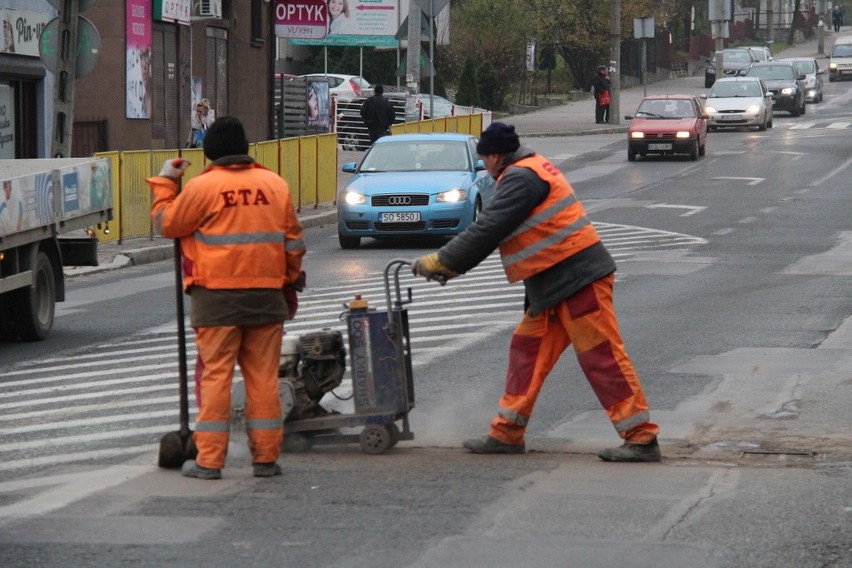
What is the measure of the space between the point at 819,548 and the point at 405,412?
2.52m

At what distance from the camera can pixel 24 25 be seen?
2522 cm

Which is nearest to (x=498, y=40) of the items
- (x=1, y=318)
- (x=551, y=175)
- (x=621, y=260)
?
(x=621, y=260)

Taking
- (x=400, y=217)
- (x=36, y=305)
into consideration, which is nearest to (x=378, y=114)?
(x=400, y=217)

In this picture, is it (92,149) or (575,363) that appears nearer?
(575,363)

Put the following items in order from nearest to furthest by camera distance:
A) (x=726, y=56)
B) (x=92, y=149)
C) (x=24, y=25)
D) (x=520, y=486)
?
(x=520, y=486) → (x=24, y=25) → (x=92, y=149) → (x=726, y=56)

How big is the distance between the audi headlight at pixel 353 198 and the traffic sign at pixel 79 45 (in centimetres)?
503

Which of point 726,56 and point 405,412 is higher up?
point 726,56

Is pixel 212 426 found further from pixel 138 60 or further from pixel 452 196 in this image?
pixel 138 60

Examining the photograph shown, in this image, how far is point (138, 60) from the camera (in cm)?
2991

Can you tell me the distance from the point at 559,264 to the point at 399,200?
13324 millimetres

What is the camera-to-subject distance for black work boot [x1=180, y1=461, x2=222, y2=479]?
7656mm

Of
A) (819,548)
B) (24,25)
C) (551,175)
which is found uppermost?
(24,25)

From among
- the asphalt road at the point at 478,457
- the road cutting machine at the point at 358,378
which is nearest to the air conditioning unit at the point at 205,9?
the asphalt road at the point at 478,457

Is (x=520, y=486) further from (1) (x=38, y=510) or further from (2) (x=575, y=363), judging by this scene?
(2) (x=575, y=363)
